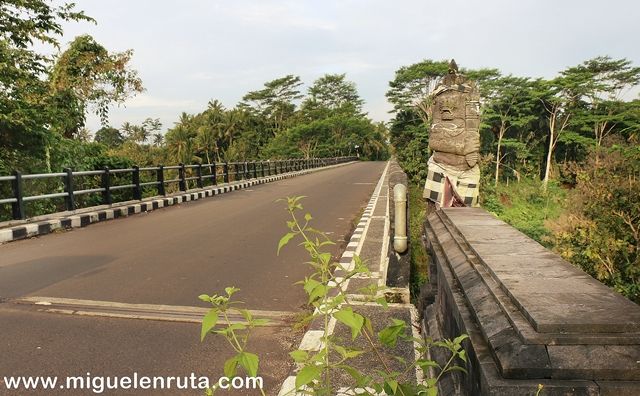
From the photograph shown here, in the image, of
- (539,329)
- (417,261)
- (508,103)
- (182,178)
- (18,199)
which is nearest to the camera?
(539,329)

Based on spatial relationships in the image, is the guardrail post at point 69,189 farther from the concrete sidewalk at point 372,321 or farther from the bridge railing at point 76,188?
the concrete sidewalk at point 372,321

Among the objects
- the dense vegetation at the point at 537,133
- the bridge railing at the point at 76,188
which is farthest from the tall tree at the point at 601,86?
the bridge railing at the point at 76,188

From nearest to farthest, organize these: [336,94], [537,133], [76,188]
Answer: [76,188] < [537,133] < [336,94]

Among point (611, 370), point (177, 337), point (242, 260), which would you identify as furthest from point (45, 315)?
point (611, 370)

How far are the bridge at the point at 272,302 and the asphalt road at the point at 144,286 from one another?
0.02 meters

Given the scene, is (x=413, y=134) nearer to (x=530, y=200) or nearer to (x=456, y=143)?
(x=530, y=200)

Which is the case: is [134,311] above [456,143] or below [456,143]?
below

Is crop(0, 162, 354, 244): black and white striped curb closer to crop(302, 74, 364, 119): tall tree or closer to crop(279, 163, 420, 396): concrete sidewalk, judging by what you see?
crop(279, 163, 420, 396): concrete sidewalk

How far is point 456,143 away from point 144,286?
396 centimetres

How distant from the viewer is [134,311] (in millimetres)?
4168

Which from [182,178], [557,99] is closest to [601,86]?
[557,99]

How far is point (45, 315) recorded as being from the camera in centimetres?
405

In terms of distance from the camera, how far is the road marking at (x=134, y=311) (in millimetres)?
4011

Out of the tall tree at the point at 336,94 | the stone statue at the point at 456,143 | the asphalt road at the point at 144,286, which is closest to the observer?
the asphalt road at the point at 144,286
